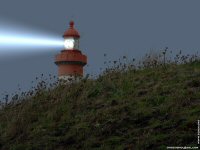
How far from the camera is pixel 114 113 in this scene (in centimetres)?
1089

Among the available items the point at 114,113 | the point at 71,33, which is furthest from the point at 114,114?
the point at 71,33

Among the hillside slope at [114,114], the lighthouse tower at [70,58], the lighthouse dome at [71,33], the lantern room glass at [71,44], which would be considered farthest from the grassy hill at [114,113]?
the lighthouse dome at [71,33]

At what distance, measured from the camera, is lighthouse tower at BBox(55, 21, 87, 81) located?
2492cm

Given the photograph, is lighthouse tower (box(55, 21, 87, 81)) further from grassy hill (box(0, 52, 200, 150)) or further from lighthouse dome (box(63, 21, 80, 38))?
grassy hill (box(0, 52, 200, 150))

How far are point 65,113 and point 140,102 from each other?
6.09ft

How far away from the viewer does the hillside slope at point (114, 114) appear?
9.43 m

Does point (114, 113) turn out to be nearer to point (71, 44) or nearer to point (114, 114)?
point (114, 114)

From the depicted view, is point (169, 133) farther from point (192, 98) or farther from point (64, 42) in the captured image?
point (64, 42)

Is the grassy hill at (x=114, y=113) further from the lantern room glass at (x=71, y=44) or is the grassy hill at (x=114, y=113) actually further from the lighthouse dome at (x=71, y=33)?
the lighthouse dome at (x=71, y=33)

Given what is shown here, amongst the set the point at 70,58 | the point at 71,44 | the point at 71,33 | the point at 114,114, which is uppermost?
the point at 71,33

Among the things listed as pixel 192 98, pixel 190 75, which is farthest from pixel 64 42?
pixel 192 98

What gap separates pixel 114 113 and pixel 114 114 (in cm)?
5

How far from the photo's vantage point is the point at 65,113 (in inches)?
468

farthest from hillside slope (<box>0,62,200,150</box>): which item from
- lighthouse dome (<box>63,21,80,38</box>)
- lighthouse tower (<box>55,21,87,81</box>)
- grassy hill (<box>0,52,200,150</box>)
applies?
lighthouse dome (<box>63,21,80,38</box>)
